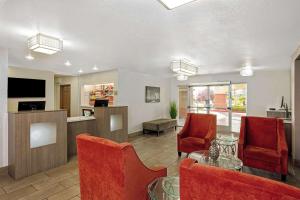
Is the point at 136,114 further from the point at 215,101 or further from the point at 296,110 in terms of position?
Answer: the point at 296,110

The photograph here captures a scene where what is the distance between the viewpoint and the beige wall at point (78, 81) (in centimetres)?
627

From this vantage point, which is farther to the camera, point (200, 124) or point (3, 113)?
point (200, 124)

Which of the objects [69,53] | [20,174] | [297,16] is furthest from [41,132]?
[297,16]

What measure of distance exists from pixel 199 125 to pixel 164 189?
287 centimetres

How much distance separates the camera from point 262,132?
357 centimetres

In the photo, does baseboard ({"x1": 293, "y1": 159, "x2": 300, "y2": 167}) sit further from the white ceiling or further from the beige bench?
the beige bench

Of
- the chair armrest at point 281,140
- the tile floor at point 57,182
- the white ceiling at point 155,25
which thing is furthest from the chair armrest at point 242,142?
the white ceiling at point 155,25

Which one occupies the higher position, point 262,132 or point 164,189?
point 262,132

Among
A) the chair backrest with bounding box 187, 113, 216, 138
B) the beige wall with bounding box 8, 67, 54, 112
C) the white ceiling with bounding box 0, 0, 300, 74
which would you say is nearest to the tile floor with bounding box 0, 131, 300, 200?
the chair backrest with bounding box 187, 113, 216, 138

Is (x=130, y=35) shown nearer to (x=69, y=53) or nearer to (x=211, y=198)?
(x=69, y=53)

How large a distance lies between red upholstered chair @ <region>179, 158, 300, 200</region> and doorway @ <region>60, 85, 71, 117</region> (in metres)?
7.99

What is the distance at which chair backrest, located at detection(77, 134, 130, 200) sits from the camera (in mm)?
1556

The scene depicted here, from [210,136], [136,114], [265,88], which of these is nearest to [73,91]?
[136,114]

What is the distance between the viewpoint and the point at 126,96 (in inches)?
242
